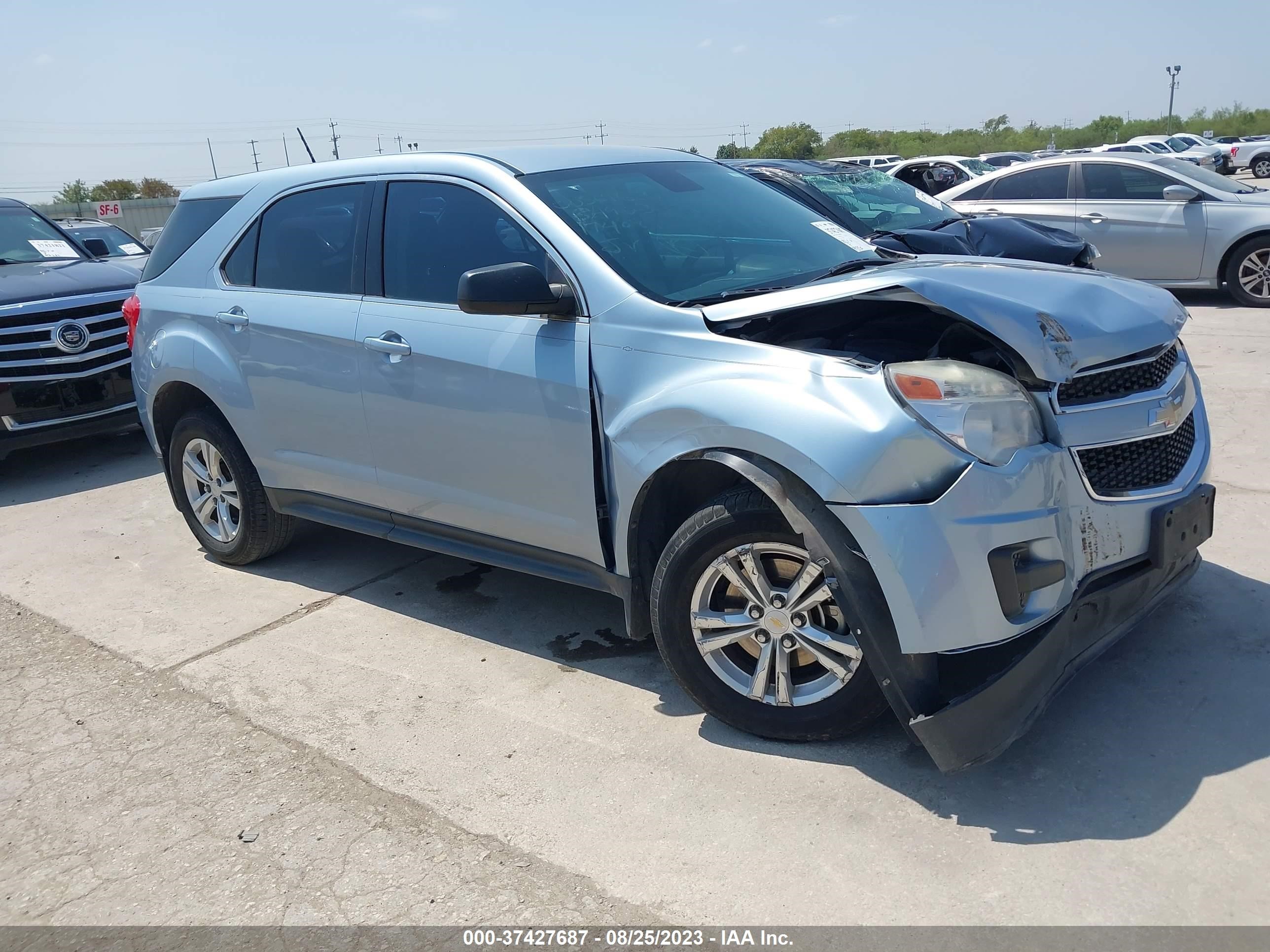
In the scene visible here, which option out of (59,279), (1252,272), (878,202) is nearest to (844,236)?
(878,202)

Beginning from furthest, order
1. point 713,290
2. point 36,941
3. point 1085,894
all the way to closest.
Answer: point 713,290
point 36,941
point 1085,894

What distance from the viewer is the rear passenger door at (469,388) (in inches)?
143

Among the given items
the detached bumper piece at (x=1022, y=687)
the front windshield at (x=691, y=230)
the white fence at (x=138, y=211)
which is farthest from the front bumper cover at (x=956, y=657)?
the white fence at (x=138, y=211)

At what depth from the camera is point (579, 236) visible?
369 centimetres

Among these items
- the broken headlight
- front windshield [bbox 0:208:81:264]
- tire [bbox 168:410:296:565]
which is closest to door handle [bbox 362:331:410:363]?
tire [bbox 168:410:296:565]

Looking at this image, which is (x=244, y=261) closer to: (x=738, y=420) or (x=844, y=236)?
(x=844, y=236)

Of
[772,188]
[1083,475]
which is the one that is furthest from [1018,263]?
[772,188]

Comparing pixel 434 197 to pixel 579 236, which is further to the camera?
pixel 434 197

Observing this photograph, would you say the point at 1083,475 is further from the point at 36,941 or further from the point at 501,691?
the point at 36,941

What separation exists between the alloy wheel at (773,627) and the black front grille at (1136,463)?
82 cm

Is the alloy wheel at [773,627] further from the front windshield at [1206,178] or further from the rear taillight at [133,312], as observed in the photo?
the front windshield at [1206,178]

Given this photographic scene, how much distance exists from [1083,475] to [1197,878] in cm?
106

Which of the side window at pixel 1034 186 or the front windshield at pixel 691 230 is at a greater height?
the front windshield at pixel 691 230

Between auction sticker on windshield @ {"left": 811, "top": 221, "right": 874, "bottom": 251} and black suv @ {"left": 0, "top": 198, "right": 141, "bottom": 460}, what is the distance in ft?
17.4
